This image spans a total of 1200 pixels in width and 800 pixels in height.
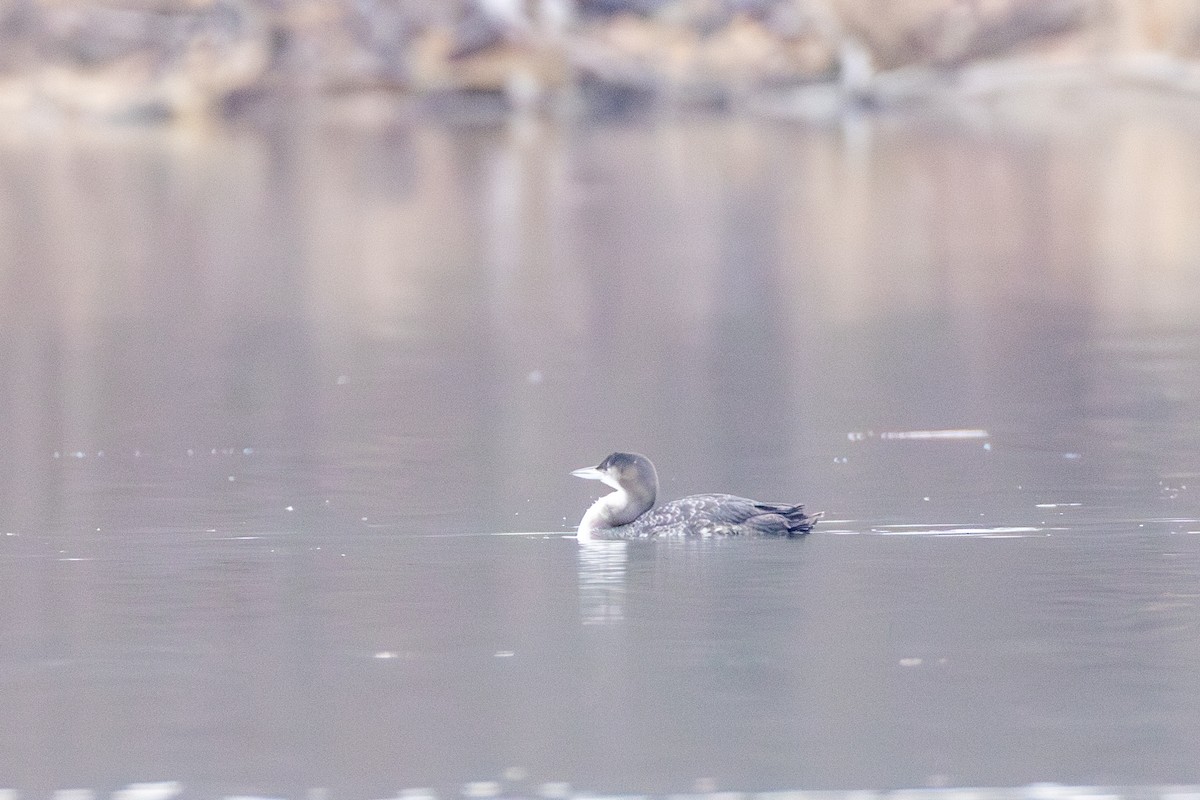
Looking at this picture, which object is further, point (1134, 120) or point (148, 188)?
point (1134, 120)

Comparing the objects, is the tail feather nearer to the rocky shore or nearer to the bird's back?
the bird's back

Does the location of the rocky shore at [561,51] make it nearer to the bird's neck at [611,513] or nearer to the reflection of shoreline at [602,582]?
the bird's neck at [611,513]

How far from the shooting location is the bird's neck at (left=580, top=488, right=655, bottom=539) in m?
8.96

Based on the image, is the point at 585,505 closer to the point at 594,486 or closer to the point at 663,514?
the point at 594,486

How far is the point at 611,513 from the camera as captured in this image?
8977 mm

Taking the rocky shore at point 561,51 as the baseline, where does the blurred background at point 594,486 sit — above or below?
below

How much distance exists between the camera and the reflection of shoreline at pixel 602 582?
7.64 metres

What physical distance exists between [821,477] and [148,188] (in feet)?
74.8

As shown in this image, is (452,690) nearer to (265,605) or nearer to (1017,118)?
(265,605)

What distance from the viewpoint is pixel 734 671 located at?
6.88 m

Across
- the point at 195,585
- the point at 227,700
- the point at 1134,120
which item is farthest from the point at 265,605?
the point at 1134,120

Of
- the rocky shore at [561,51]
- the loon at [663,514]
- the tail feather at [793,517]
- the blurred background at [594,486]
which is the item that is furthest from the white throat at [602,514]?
the rocky shore at [561,51]

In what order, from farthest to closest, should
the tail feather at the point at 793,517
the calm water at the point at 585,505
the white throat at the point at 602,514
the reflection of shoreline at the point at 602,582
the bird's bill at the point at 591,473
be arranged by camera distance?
1. the bird's bill at the point at 591,473
2. the white throat at the point at 602,514
3. the tail feather at the point at 793,517
4. the reflection of shoreline at the point at 602,582
5. the calm water at the point at 585,505

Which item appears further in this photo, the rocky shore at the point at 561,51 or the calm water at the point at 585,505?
the rocky shore at the point at 561,51
